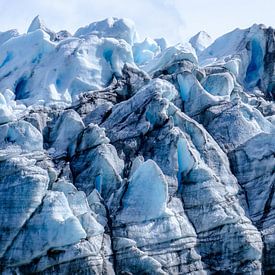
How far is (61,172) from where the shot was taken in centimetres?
2739

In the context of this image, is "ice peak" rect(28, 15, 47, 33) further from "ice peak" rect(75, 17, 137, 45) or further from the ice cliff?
the ice cliff

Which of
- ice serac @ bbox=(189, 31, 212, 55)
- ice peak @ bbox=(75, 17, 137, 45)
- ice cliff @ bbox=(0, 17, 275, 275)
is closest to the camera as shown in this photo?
ice cliff @ bbox=(0, 17, 275, 275)

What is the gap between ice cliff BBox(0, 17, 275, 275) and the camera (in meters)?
23.9

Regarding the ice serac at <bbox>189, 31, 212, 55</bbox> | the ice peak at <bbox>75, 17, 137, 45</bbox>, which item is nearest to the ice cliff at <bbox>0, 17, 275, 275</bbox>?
the ice peak at <bbox>75, 17, 137, 45</bbox>

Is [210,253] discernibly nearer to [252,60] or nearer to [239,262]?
[239,262]

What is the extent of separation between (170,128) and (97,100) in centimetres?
578

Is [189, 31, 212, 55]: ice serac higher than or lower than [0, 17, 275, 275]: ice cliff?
higher

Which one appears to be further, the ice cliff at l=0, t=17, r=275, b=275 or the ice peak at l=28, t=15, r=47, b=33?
the ice peak at l=28, t=15, r=47, b=33

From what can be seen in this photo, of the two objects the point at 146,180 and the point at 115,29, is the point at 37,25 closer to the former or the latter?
the point at 115,29

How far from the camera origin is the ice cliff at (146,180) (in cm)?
2386

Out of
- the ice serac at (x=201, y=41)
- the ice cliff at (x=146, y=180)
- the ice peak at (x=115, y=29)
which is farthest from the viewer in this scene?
the ice serac at (x=201, y=41)

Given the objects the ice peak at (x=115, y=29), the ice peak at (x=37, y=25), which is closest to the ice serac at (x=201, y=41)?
the ice peak at (x=115, y=29)

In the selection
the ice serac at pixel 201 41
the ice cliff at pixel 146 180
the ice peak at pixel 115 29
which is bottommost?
the ice cliff at pixel 146 180

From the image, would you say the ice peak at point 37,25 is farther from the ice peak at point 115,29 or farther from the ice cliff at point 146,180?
the ice cliff at point 146,180
